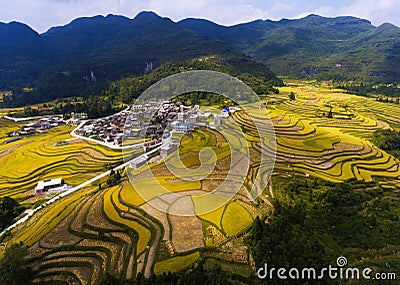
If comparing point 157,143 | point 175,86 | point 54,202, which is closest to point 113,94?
point 175,86

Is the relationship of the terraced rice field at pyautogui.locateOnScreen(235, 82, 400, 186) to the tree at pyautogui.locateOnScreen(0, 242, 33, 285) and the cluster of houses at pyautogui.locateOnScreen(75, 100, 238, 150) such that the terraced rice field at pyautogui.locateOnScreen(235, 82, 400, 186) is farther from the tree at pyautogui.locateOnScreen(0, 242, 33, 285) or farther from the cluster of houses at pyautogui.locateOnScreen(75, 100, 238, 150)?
the tree at pyautogui.locateOnScreen(0, 242, 33, 285)

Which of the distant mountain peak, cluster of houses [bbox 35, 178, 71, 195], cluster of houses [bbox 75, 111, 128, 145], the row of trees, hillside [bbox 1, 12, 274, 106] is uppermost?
the distant mountain peak

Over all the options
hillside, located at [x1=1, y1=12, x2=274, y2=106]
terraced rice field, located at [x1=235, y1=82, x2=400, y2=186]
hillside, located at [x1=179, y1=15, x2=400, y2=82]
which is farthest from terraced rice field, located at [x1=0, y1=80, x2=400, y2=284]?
hillside, located at [x1=179, y1=15, x2=400, y2=82]

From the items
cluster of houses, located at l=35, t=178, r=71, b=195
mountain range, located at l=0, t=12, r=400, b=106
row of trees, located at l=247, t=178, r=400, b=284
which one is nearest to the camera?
row of trees, located at l=247, t=178, r=400, b=284

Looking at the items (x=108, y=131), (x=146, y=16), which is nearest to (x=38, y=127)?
(x=108, y=131)

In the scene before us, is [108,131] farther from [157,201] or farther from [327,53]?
[327,53]

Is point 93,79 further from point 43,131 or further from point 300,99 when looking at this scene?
point 300,99

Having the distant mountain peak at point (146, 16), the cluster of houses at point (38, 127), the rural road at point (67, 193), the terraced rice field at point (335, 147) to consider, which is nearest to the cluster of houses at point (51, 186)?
the rural road at point (67, 193)

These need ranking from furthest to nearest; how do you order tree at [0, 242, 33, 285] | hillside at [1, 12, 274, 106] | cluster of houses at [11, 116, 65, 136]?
hillside at [1, 12, 274, 106] < cluster of houses at [11, 116, 65, 136] < tree at [0, 242, 33, 285]
